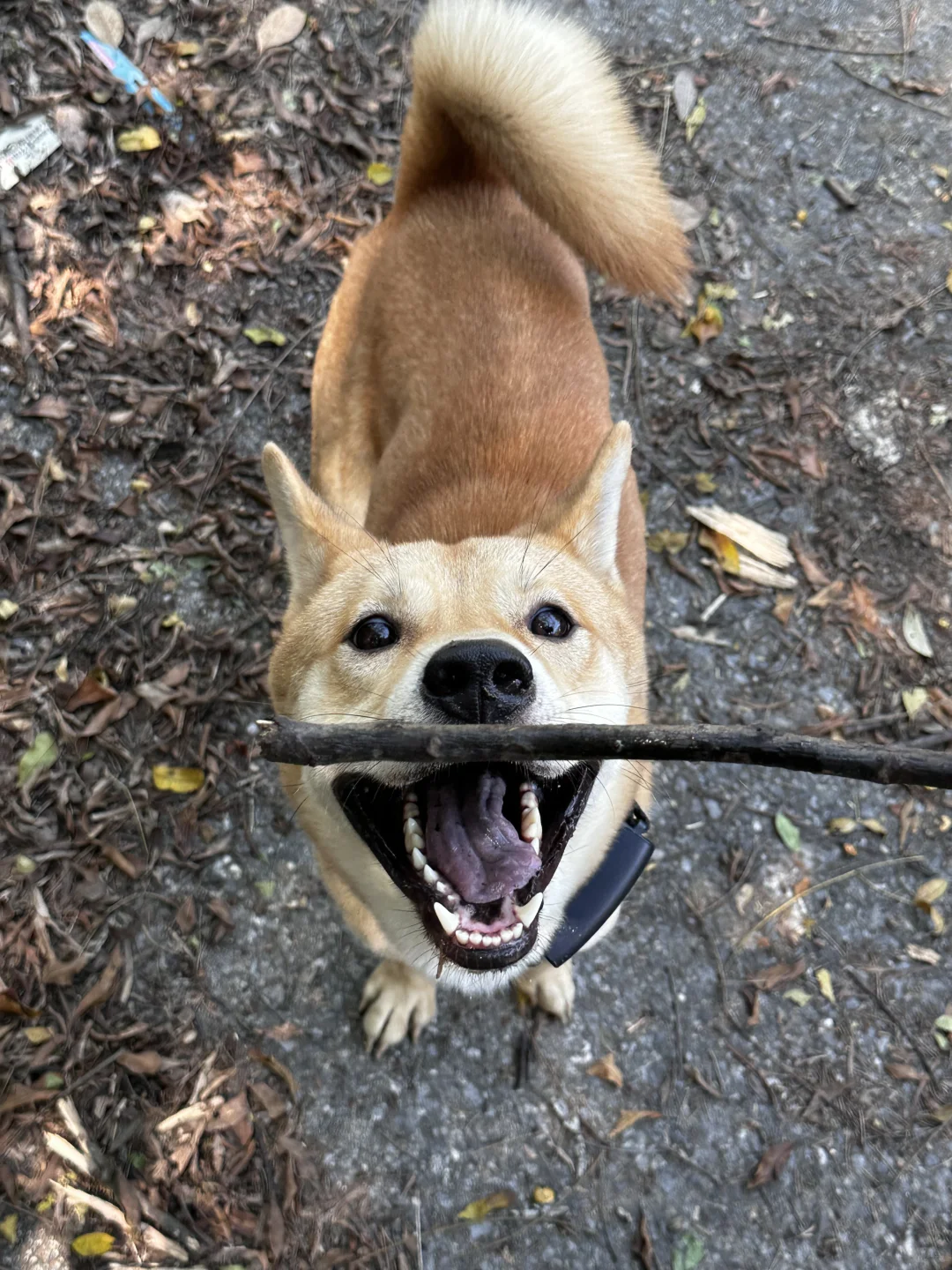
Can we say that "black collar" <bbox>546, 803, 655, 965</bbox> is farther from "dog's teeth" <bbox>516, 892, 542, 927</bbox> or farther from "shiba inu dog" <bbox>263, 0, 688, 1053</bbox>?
"dog's teeth" <bbox>516, 892, 542, 927</bbox>

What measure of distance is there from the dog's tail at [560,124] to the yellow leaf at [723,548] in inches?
49.9

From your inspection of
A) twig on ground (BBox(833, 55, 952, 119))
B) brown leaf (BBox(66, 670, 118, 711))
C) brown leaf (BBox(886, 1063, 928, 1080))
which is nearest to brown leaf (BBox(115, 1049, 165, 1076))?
brown leaf (BBox(66, 670, 118, 711))

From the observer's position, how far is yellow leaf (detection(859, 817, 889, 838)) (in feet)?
11.1

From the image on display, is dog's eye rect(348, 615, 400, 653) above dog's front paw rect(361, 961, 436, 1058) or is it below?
above

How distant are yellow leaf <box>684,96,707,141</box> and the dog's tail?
1.93 meters

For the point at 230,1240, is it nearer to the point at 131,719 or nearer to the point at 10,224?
the point at 131,719

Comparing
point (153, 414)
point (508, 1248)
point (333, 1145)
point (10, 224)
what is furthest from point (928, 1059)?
point (10, 224)

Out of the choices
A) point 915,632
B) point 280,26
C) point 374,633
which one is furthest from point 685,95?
point 374,633

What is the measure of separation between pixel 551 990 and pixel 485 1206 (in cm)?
71

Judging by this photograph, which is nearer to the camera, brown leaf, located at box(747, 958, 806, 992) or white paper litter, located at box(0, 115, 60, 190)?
brown leaf, located at box(747, 958, 806, 992)

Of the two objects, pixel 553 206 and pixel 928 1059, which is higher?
pixel 553 206

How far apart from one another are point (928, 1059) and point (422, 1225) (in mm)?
1878

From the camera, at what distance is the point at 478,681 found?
169cm

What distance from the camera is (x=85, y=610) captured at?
11.3 ft
